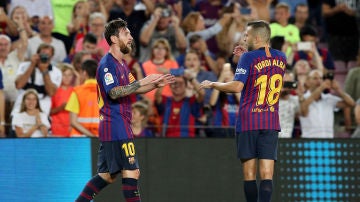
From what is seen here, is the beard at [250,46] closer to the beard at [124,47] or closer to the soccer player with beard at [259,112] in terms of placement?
the soccer player with beard at [259,112]

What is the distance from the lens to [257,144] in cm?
1014

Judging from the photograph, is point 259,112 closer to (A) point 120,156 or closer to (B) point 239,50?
(B) point 239,50

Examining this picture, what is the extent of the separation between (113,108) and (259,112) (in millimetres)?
1572

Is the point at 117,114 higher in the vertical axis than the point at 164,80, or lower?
lower

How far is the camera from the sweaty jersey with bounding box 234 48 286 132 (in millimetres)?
10047

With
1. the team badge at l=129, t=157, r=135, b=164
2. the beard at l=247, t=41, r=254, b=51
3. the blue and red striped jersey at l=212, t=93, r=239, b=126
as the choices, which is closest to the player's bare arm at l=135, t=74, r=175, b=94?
the team badge at l=129, t=157, r=135, b=164

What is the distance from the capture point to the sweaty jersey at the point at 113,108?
32.9 ft

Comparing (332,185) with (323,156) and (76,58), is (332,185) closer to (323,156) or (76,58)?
(323,156)

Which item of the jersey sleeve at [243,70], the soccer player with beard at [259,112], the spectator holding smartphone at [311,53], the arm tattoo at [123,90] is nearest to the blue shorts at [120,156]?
the arm tattoo at [123,90]

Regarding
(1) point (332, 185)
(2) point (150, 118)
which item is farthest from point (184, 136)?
(1) point (332, 185)

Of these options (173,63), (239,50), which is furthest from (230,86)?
(173,63)

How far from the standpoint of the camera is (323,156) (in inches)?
490

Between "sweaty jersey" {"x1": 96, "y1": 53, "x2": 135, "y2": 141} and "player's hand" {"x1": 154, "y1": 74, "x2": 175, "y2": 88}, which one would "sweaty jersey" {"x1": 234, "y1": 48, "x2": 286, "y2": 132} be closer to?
"player's hand" {"x1": 154, "y1": 74, "x2": 175, "y2": 88}

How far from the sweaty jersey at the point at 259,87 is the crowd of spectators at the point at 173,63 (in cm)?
263
